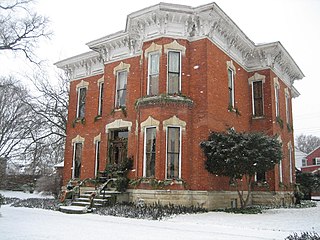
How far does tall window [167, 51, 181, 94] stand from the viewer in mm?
16141

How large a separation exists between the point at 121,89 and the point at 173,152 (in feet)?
17.7

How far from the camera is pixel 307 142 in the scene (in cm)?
8662

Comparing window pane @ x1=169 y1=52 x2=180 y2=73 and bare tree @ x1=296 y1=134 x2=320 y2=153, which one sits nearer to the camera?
window pane @ x1=169 y1=52 x2=180 y2=73

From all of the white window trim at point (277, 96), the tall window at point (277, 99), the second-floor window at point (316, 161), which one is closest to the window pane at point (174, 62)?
the white window trim at point (277, 96)

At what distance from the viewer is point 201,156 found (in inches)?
607

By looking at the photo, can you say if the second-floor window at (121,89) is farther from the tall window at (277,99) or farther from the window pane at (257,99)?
the tall window at (277,99)

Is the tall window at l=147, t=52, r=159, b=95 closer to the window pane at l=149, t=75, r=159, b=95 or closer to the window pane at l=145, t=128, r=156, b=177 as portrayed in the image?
the window pane at l=149, t=75, r=159, b=95

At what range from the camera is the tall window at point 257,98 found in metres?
20.1

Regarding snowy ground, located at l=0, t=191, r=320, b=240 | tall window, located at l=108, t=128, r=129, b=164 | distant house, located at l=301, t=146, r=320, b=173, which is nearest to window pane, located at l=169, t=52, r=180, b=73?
tall window, located at l=108, t=128, r=129, b=164

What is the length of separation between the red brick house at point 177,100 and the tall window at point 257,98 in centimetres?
6

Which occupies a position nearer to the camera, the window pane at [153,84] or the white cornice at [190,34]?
the white cornice at [190,34]

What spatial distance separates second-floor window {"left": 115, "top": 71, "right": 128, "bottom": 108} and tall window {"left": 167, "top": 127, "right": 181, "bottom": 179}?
409cm

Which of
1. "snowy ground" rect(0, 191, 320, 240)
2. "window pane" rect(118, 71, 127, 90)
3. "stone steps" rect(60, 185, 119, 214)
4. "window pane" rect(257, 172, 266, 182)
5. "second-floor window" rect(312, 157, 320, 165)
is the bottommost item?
"snowy ground" rect(0, 191, 320, 240)

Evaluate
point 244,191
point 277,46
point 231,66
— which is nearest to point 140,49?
point 231,66
